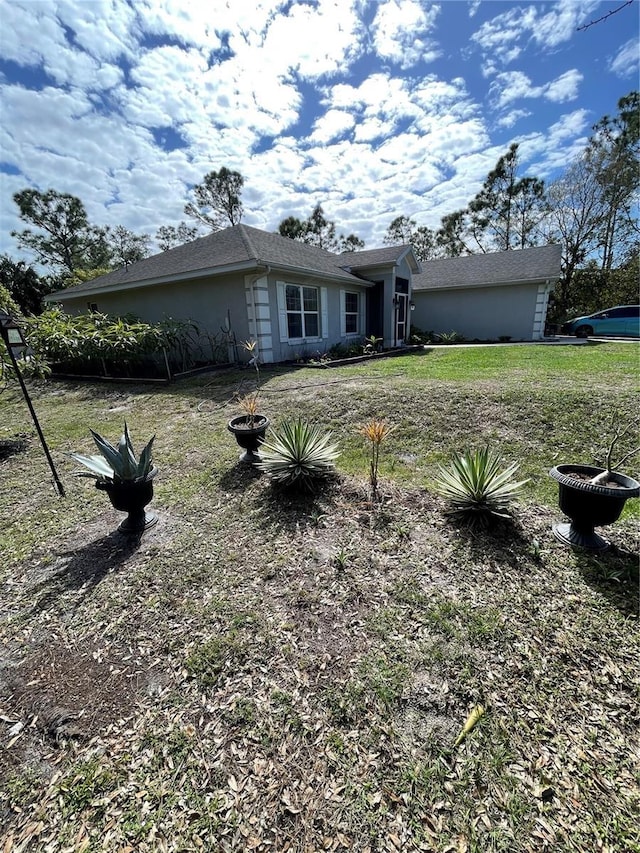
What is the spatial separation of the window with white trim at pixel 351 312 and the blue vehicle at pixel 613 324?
37.7 ft

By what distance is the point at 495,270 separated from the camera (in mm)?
16625

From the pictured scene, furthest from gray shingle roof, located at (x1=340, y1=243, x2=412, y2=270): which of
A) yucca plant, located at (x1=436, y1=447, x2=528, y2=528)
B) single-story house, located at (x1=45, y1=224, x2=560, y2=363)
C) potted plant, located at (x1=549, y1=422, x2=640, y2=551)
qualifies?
potted plant, located at (x1=549, y1=422, x2=640, y2=551)

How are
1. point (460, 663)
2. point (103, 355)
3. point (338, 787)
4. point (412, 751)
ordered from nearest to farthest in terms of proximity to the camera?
point (338, 787)
point (412, 751)
point (460, 663)
point (103, 355)

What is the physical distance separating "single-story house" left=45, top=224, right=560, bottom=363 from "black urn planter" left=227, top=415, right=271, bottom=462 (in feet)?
19.6

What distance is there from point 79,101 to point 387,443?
425 inches

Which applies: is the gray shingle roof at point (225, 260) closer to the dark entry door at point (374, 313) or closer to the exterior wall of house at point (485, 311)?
the dark entry door at point (374, 313)

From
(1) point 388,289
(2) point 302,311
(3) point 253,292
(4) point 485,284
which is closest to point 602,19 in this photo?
(3) point 253,292

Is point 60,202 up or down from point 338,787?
up

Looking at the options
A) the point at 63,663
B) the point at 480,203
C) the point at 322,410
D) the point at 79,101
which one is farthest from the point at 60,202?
the point at 63,663

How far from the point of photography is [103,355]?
33.1 feet

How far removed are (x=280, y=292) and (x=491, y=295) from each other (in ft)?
37.1

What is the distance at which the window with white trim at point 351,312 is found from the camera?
13391mm

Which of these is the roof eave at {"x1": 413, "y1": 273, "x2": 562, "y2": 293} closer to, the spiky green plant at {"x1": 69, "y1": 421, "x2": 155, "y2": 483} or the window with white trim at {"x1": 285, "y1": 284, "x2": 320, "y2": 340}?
the window with white trim at {"x1": 285, "y1": 284, "x2": 320, "y2": 340}

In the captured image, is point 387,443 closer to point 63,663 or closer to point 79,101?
point 63,663
